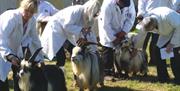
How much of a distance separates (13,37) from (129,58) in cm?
371

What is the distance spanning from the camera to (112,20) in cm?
1056

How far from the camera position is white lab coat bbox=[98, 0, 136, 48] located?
34.3ft

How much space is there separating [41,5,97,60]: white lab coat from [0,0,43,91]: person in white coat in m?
1.72

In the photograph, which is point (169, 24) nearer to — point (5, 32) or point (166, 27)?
point (166, 27)

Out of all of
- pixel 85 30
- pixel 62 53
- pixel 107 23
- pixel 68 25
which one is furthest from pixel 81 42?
pixel 107 23

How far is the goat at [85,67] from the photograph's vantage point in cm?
909

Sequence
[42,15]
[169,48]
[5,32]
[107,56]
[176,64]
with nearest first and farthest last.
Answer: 1. [5,32]
2. [169,48]
3. [176,64]
4. [107,56]
5. [42,15]

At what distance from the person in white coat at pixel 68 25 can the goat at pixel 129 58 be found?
1264 millimetres

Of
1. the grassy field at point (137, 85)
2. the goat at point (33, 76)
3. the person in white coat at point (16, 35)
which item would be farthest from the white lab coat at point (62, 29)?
the goat at point (33, 76)

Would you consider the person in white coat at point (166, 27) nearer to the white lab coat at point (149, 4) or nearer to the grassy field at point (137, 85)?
the grassy field at point (137, 85)

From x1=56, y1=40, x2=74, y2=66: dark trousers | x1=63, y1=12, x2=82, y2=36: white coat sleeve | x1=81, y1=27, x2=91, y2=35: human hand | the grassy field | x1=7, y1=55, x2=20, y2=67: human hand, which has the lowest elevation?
the grassy field

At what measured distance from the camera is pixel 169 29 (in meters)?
9.77

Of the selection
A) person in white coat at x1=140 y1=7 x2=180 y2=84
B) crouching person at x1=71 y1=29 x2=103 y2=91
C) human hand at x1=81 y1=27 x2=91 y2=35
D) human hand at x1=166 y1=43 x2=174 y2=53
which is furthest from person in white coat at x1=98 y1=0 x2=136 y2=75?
human hand at x1=166 y1=43 x2=174 y2=53

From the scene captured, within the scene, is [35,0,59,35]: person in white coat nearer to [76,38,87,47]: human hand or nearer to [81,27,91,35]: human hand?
[81,27,91,35]: human hand
